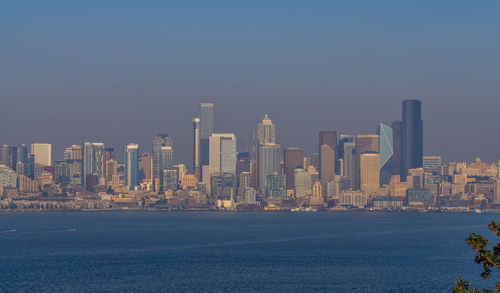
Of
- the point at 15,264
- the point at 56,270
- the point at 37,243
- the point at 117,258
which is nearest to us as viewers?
the point at 56,270

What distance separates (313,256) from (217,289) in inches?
1498

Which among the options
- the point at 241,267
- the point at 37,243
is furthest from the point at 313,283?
the point at 37,243

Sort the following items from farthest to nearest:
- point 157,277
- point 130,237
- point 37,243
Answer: point 130,237
point 37,243
point 157,277

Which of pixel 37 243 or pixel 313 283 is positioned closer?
pixel 313 283

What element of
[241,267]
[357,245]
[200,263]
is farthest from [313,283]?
[357,245]

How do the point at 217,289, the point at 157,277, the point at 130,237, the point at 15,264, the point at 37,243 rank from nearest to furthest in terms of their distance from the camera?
the point at 217,289
the point at 157,277
the point at 15,264
the point at 37,243
the point at 130,237

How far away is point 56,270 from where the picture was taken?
96.1 meters

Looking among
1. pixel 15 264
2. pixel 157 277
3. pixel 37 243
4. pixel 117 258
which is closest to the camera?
pixel 157 277

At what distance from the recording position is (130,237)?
16050 cm

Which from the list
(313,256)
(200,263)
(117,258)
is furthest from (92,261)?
(313,256)

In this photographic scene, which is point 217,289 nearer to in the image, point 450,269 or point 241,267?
point 241,267

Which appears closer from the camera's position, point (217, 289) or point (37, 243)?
point (217, 289)

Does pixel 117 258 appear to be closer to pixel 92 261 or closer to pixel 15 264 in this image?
pixel 92 261

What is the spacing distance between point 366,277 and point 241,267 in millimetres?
16839
